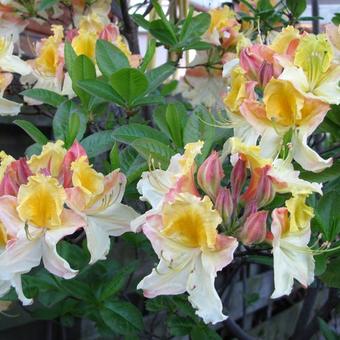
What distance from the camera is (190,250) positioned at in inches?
32.2

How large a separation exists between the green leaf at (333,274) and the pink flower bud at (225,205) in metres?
0.29

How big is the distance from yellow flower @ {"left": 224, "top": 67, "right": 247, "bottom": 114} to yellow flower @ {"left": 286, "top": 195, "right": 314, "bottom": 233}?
202 millimetres

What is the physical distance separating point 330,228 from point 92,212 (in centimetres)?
37

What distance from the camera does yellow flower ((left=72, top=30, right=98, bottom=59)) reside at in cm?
127

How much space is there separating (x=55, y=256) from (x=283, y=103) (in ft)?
1.21

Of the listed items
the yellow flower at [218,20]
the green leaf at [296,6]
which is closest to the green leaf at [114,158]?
the yellow flower at [218,20]

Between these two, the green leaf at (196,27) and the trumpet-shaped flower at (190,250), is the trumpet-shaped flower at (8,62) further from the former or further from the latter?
the trumpet-shaped flower at (190,250)

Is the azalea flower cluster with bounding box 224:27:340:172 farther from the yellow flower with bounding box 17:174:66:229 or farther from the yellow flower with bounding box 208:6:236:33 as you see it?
the yellow flower with bounding box 208:6:236:33

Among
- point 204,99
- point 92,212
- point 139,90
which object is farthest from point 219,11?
point 92,212

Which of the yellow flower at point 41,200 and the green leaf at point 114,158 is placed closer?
the yellow flower at point 41,200

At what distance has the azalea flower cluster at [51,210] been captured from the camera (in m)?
0.85

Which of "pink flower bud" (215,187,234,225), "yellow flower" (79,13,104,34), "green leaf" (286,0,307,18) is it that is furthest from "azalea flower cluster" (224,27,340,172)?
"green leaf" (286,0,307,18)

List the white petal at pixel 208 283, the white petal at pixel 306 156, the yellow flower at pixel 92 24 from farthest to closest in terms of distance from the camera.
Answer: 1. the yellow flower at pixel 92 24
2. the white petal at pixel 306 156
3. the white petal at pixel 208 283

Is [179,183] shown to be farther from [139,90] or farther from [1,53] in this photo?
[1,53]
